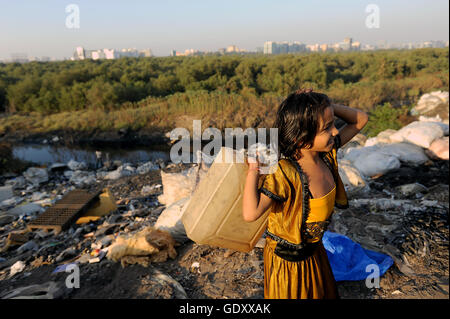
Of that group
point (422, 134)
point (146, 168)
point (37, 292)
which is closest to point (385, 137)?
point (422, 134)

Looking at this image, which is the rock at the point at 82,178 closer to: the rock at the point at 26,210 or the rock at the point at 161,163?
the rock at the point at 26,210

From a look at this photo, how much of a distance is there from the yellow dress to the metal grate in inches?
119

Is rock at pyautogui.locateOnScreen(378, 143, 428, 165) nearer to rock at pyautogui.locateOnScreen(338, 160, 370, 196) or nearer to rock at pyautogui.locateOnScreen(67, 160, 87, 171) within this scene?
rock at pyautogui.locateOnScreen(338, 160, 370, 196)

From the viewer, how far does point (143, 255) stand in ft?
7.28

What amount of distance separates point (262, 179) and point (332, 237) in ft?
4.85

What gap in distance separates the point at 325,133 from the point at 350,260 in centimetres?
144

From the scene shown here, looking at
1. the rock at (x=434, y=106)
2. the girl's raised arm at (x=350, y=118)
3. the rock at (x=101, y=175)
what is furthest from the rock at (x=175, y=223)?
the rock at (x=434, y=106)

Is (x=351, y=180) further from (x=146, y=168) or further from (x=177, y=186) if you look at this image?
(x=146, y=168)

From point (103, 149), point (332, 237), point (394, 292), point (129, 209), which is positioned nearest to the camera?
point (394, 292)

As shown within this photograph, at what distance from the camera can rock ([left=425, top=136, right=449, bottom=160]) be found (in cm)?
418

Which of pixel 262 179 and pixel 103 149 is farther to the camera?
pixel 103 149
